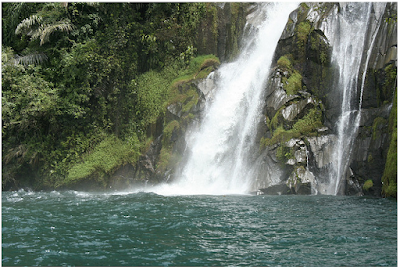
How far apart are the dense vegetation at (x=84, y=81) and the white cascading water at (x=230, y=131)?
2.58 metres

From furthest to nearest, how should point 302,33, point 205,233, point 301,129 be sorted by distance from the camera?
1. point 302,33
2. point 301,129
3. point 205,233

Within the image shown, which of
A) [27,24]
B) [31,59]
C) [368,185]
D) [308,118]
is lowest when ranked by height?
[368,185]

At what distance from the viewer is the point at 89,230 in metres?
7.30

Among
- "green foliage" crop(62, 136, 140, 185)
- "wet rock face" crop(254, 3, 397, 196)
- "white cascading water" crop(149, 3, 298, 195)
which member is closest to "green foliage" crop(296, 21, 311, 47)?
"wet rock face" crop(254, 3, 397, 196)

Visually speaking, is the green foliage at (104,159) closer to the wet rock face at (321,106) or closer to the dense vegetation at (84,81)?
the dense vegetation at (84,81)

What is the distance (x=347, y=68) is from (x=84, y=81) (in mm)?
10774

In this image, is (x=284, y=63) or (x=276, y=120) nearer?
(x=276, y=120)

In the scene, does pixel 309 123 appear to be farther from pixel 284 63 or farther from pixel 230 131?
pixel 230 131

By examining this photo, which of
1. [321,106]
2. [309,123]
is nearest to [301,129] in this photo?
[309,123]

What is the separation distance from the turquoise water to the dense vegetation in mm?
6217

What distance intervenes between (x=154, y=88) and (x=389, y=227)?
39.9ft

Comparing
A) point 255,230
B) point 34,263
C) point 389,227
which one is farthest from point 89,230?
point 389,227

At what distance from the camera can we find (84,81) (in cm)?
1652

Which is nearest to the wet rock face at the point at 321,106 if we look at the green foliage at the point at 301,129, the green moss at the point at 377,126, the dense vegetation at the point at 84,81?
the green moss at the point at 377,126
